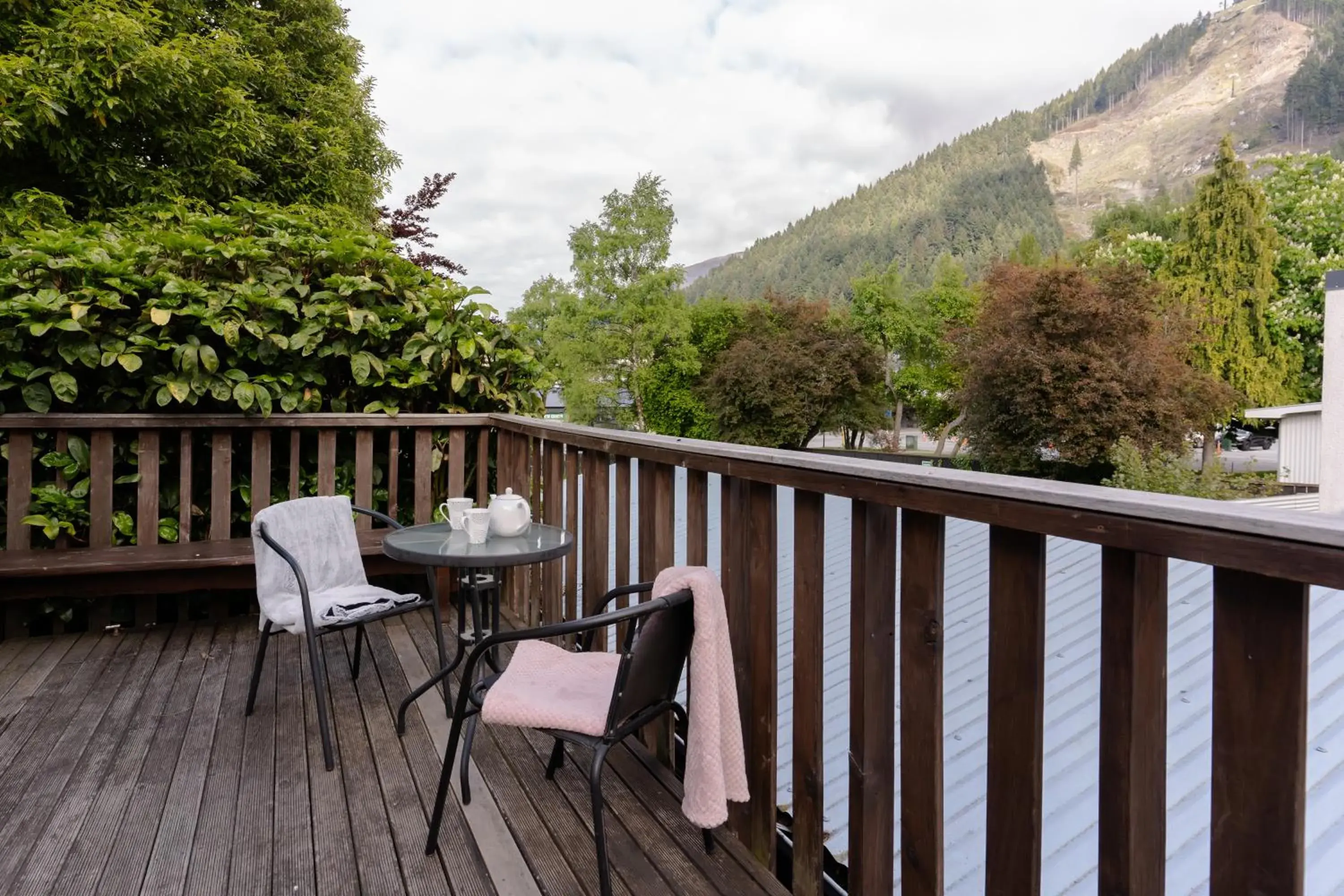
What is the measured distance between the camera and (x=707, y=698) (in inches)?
59.1

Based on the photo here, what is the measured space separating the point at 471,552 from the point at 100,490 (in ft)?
7.74

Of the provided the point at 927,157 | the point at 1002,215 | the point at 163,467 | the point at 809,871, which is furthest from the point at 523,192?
the point at 927,157

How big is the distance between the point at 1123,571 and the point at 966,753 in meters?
2.38

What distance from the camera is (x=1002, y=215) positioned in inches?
3219

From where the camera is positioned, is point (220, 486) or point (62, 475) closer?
point (62, 475)

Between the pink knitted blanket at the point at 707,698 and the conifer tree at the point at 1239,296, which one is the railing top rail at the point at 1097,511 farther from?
the conifer tree at the point at 1239,296

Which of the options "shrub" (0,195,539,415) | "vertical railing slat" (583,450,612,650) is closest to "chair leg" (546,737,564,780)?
"vertical railing slat" (583,450,612,650)

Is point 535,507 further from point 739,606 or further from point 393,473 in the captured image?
point 739,606

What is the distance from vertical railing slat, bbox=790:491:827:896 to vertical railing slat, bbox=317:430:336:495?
9.45 feet

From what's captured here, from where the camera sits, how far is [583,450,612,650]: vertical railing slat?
255 centimetres

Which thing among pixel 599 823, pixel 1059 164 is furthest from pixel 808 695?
pixel 1059 164

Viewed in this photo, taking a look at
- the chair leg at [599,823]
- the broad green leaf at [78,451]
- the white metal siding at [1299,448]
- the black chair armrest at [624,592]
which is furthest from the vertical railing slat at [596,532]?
the white metal siding at [1299,448]

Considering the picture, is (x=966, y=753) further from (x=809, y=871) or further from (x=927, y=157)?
(x=927, y=157)

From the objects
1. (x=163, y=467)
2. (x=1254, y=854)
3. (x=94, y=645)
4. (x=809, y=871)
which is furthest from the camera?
(x=163, y=467)
